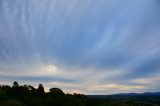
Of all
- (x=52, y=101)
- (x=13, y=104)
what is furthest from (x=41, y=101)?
(x=13, y=104)

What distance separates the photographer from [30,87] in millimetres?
136625

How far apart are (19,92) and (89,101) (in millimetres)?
30748

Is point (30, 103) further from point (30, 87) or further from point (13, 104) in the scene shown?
point (30, 87)

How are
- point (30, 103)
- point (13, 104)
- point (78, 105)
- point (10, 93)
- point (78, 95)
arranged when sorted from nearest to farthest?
point (13, 104)
point (78, 105)
point (30, 103)
point (10, 93)
point (78, 95)

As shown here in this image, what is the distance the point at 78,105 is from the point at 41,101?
18091 millimetres

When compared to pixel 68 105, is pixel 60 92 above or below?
above

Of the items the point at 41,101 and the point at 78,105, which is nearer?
the point at 78,105

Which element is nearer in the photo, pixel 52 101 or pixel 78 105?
pixel 78 105

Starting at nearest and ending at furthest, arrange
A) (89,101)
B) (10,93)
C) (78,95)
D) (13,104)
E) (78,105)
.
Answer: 1. (13,104)
2. (78,105)
3. (89,101)
4. (10,93)
5. (78,95)

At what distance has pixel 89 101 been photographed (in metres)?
108

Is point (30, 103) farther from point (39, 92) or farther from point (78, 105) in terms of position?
point (39, 92)

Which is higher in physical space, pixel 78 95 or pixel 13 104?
pixel 78 95

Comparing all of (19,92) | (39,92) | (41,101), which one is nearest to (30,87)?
(39,92)

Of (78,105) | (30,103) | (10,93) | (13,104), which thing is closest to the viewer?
(13,104)
